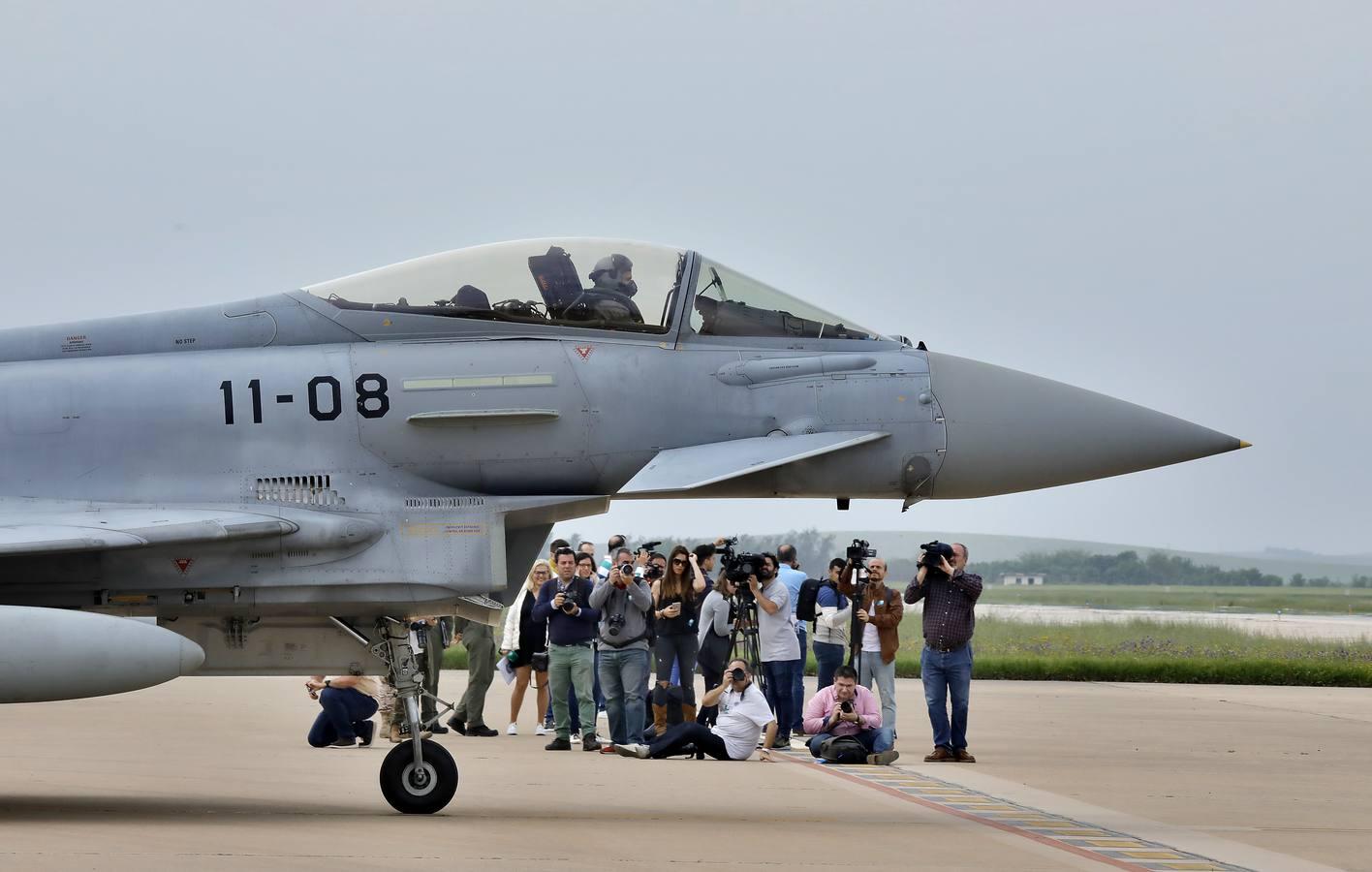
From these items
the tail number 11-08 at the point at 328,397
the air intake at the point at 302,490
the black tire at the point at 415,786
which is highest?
the tail number 11-08 at the point at 328,397

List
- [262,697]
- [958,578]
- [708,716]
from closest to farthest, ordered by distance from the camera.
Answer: [958,578]
[708,716]
[262,697]

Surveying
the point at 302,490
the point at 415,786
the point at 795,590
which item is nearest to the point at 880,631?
the point at 795,590

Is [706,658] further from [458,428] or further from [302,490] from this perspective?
[302,490]

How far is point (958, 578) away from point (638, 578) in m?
2.94

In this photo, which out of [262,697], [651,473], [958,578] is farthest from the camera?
[262,697]

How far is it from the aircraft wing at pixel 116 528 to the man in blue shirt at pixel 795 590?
7.55 meters

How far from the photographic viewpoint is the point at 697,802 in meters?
11.1

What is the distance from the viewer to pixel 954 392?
930 centimetres

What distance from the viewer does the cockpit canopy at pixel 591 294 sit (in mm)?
A: 9570

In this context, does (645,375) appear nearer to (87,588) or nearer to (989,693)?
(87,588)

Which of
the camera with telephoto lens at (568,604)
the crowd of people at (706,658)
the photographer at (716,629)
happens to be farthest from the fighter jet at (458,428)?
the photographer at (716,629)

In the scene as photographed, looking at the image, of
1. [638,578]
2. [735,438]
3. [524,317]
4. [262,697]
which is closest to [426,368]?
[524,317]

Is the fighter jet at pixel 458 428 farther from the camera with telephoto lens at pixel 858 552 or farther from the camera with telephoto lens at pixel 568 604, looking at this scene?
the camera with telephoto lens at pixel 858 552

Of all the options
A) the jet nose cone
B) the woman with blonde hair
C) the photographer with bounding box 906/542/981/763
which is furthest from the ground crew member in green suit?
the jet nose cone
